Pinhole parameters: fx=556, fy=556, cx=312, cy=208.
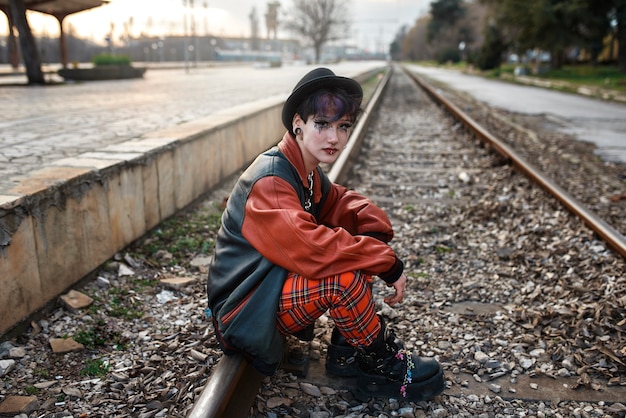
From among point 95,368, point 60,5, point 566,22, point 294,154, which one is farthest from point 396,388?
point 566,22

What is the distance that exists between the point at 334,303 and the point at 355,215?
1.97ft

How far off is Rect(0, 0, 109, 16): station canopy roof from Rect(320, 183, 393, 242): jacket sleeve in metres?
16.6

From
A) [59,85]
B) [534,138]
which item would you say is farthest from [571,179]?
[59,85]

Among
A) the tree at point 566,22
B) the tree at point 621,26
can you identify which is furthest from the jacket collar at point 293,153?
the tree at point 621,26

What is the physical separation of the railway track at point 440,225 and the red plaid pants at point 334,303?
0.30m

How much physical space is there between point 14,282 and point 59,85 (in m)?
15.2

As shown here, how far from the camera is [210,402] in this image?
1.96 meters

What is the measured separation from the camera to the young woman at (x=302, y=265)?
2049 millimetres

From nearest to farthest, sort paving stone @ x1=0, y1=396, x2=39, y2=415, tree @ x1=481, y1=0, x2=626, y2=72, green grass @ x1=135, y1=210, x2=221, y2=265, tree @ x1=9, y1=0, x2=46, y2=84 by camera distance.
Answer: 1. paving stone @ x1=0, y1=396, x2=39, y2=415
2. green grass @ x1=135, y1=210, x2=221, y2=265
3. tree @ x1=9, y1=0, x2=46, y2=84
4. tree @ x1=481, y1=0, x2=626, y2=72

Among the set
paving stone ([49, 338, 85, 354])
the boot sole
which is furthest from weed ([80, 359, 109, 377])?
the boot sole

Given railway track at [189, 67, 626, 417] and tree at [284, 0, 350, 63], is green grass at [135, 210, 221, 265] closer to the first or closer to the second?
railway track at [189, 67, 626, 417]

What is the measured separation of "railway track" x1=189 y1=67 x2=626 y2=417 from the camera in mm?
2488

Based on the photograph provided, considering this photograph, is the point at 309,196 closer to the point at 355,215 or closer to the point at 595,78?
the point at 355,215

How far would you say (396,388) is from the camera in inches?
93.9
